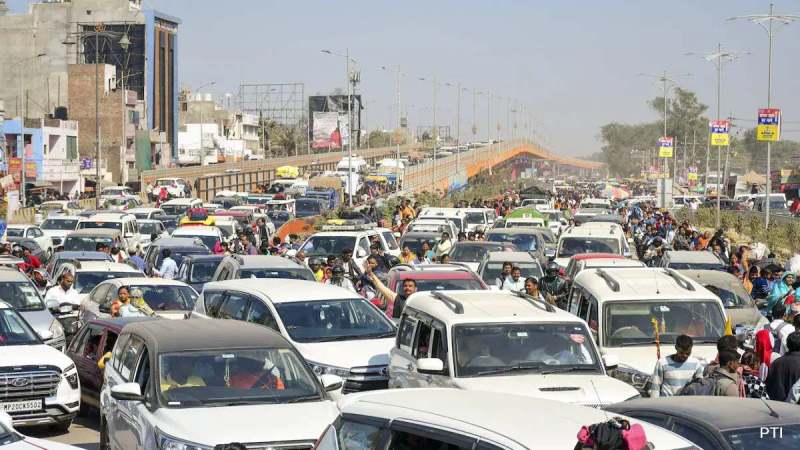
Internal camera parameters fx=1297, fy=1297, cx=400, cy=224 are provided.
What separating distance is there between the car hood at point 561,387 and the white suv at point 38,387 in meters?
4.58

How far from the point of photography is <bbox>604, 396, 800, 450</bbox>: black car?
6867 millimetres

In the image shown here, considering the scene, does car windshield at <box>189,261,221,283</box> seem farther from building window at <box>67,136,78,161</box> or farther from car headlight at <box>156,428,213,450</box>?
building window at <box>67,136,78,161</box>

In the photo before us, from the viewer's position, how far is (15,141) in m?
83.2

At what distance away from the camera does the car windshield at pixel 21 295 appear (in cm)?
1839

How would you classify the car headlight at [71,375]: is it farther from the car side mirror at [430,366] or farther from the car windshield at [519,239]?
the car windshield at [519,239]

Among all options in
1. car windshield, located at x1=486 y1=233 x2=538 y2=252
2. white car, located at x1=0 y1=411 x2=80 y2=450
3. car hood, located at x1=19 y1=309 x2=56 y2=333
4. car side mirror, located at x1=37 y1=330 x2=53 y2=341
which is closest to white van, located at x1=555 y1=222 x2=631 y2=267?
car windshield, located at x1=486 y1=233 x2=538 y2=252

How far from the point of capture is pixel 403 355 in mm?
12266

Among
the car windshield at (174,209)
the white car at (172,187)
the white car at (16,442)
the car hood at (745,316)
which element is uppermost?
the white car at (16,442)

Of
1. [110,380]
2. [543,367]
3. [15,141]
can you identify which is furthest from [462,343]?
[15,141]

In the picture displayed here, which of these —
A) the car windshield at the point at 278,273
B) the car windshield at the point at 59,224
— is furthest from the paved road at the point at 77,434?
the car windshield at the point at 59,224

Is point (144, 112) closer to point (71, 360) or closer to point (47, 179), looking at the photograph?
point (47, 179)

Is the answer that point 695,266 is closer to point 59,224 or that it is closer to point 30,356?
point 30,356

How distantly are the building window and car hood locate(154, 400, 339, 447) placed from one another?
8595 centimetres

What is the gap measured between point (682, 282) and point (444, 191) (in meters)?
79.3
